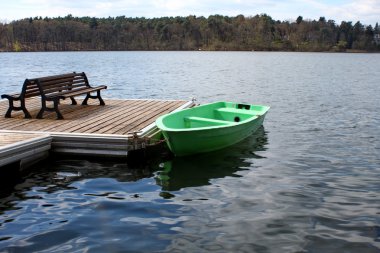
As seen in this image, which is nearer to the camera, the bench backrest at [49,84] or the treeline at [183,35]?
the bench backrest at [49,84]

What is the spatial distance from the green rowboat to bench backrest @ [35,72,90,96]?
3.44 m

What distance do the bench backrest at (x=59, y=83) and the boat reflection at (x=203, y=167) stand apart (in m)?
3.97

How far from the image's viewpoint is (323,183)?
8602mm

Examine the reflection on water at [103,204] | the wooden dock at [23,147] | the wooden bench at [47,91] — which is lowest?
the reflection on water at [103,204]

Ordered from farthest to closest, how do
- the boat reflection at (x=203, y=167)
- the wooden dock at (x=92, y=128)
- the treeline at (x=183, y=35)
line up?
the treeline at (x=183, y=35) → the wooden dock at (x=92, y=128) → the boat reflection at (x=203, y=167)

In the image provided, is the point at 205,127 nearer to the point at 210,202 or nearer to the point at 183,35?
the point at 210,202

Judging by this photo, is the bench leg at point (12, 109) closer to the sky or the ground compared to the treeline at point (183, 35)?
closer to the ground

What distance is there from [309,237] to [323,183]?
105 inches

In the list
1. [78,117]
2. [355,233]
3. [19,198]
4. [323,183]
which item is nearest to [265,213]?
[355,233]

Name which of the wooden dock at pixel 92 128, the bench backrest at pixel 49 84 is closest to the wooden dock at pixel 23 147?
the wooden dock at pixel 92 128

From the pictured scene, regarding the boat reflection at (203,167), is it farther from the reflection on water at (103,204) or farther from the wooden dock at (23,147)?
the wooden dock at (23,147)

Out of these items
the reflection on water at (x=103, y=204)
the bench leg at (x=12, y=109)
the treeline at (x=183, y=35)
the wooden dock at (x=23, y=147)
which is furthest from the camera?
the treeline at (x=183, y=35)

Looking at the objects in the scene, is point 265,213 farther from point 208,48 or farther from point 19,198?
point 208,48

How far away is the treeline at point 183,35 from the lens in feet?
503
